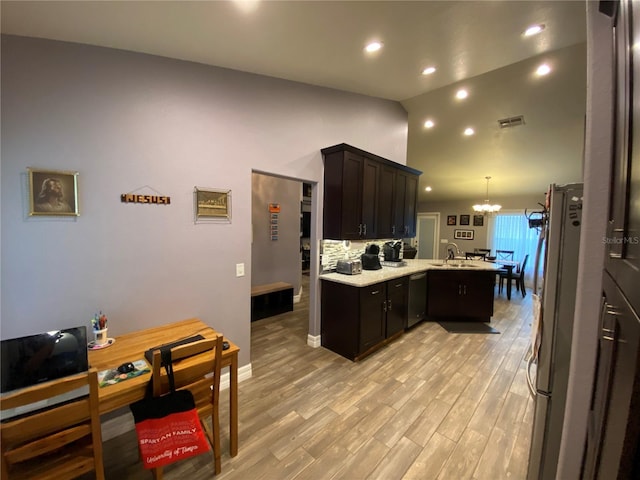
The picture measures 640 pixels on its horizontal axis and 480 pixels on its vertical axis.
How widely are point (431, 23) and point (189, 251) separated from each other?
2.72 m

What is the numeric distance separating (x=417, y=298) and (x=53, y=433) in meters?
3.97

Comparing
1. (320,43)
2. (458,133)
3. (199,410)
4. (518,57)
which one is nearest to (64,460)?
(199,410)

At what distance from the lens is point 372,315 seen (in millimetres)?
3141

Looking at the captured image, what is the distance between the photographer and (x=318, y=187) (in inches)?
129

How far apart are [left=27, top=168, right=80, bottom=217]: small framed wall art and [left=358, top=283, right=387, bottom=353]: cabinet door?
104 inches

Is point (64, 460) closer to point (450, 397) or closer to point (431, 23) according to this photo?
point (450, 397)

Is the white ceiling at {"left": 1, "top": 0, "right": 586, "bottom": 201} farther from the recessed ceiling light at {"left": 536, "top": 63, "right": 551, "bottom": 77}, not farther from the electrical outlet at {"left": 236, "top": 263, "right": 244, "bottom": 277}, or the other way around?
the electrical outlet at {"left": 236, "top": 263, "right": 244, "bottom": 277}

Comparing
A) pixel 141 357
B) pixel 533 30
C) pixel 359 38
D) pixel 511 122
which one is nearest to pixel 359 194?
pixel 359 38

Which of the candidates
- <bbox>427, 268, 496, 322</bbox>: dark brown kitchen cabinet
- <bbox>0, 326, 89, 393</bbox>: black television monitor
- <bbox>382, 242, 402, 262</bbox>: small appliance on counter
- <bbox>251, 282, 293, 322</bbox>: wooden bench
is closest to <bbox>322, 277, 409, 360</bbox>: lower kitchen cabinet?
<bbox>382, 242, 402, 262</bbox>: small appliance on counter

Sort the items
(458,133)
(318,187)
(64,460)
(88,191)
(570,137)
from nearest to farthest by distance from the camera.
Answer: (64,460)
(88,191)
(318,187)
(570,137)
(458,133)

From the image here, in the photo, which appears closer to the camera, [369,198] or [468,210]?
[369,198]

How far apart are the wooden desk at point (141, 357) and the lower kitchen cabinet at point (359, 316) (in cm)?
154

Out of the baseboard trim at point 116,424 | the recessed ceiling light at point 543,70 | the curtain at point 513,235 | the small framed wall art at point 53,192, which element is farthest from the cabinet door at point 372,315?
the curtain at point 513,235

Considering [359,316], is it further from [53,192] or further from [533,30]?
[533,30]
